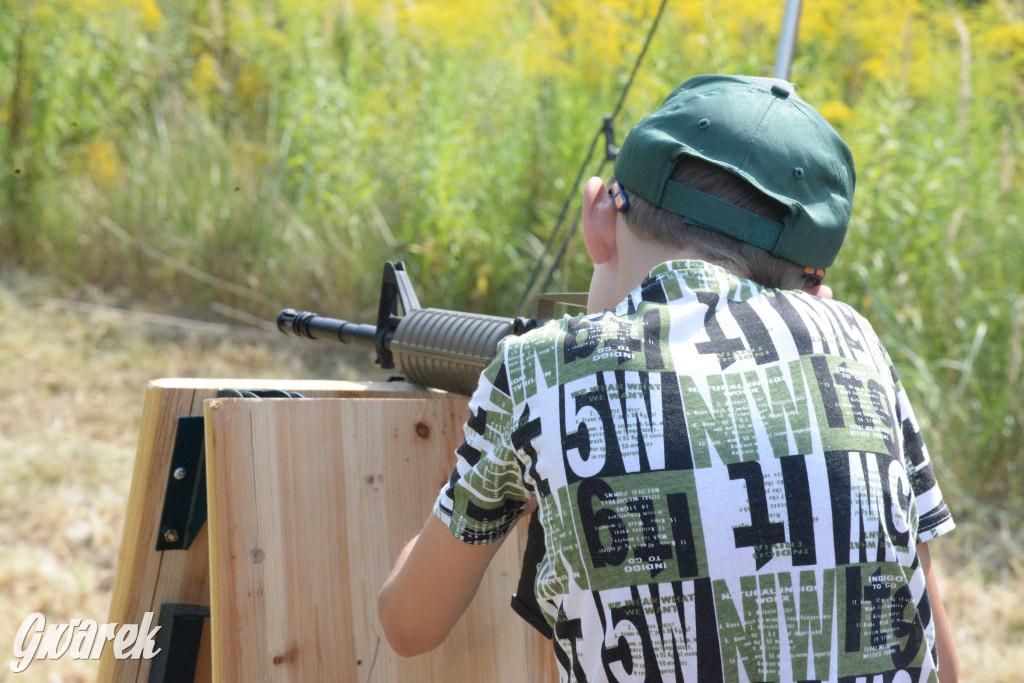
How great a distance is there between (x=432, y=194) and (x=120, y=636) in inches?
117

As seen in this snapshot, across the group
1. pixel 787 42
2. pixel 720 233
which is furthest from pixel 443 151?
pixel 720 233

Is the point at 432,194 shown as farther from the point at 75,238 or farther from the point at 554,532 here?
the point at 554,532

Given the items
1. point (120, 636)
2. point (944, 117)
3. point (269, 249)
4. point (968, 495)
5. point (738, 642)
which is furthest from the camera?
point (269, 249)

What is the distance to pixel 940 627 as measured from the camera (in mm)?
1184

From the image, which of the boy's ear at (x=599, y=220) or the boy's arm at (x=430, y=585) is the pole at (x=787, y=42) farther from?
the boy's arm at (x=430, y=585)

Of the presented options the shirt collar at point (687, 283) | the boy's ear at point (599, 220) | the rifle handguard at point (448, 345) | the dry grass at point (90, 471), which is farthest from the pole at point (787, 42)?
the dry grass at point (90, 471)

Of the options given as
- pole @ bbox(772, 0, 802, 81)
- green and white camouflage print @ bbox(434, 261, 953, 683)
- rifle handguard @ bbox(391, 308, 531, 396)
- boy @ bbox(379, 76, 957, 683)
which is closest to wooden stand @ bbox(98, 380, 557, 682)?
rifle handguard @ bbox(391, 308, 531, 396)

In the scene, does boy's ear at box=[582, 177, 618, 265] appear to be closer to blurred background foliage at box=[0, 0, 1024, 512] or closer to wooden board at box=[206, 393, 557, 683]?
wooden board at box=[206, 393, 557, 683]

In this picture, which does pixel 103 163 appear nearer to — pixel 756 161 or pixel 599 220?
pixel 599 220

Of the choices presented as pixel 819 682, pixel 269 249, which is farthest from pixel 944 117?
pixel 819 682

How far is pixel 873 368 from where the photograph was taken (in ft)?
3.44

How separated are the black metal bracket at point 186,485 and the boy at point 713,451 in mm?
471

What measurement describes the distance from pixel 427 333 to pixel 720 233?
0.73 meters

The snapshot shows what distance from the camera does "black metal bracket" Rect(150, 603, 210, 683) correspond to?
1.38 metres
